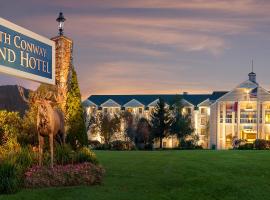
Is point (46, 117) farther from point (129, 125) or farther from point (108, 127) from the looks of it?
point (129, 125)

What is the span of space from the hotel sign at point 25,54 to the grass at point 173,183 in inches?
164

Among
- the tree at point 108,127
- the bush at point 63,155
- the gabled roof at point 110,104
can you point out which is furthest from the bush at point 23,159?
the gabled roof at point 110,104

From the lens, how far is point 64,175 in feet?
49.6

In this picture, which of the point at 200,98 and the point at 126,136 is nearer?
the point at 126,136

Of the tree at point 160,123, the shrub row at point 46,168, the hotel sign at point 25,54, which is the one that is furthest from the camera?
the tree at point 160,123

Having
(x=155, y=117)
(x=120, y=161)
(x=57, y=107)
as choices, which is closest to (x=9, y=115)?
(x=57, y=107)

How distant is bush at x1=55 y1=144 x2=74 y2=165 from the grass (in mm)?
1471

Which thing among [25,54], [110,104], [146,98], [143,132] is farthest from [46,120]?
[146,98]

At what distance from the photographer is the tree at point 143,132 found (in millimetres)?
72188

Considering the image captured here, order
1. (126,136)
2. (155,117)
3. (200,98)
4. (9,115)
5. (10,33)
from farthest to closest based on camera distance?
(200,98) → (126,136) → (155,117) → (9,115) → (10,33)

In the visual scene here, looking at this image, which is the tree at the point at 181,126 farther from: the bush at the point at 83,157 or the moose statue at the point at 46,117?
the moose statue at the point at 46,117

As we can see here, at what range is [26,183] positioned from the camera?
14562 mm

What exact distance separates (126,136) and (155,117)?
739 cm

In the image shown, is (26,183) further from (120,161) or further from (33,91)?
(120,161)
